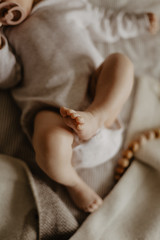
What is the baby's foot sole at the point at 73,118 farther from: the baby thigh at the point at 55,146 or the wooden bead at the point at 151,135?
the wooden bead at the point at 151,135

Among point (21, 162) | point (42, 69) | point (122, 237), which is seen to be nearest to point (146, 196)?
point (122, 237)

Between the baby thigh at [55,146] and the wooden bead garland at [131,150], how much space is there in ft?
0.75

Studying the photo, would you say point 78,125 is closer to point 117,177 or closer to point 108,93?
point 108,93

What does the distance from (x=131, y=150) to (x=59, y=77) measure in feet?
1.19

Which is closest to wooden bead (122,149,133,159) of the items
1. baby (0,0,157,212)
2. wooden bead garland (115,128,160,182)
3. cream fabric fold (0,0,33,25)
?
wooden bead garland (115,128,160,182)

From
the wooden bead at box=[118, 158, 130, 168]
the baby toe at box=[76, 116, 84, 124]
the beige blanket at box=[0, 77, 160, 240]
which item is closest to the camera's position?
the baby toe at box=[76, 116, 84, 124]

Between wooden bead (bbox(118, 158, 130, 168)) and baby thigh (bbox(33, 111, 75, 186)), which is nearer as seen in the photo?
baby thigh (bbox(33, 111, 75, 186))

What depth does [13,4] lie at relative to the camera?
66cm

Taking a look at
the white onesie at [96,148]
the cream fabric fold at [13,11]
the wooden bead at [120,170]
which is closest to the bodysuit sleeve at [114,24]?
the cream fabric fold at [13,11]

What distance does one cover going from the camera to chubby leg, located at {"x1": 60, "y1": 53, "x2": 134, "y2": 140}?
0.67m

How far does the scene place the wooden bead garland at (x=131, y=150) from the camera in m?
0.86

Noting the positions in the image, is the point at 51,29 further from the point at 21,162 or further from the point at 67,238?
the point at 67,238

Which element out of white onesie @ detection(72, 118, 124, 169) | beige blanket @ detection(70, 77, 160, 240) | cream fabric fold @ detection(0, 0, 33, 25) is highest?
cream fabric fold @ detection(0, 0, 33, 25)

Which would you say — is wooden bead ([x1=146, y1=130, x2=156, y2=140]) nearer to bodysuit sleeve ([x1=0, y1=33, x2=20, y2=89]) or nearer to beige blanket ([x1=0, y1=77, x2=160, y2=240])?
beige blanket ([x1=0, y1=77, x2=160, y2=240])
